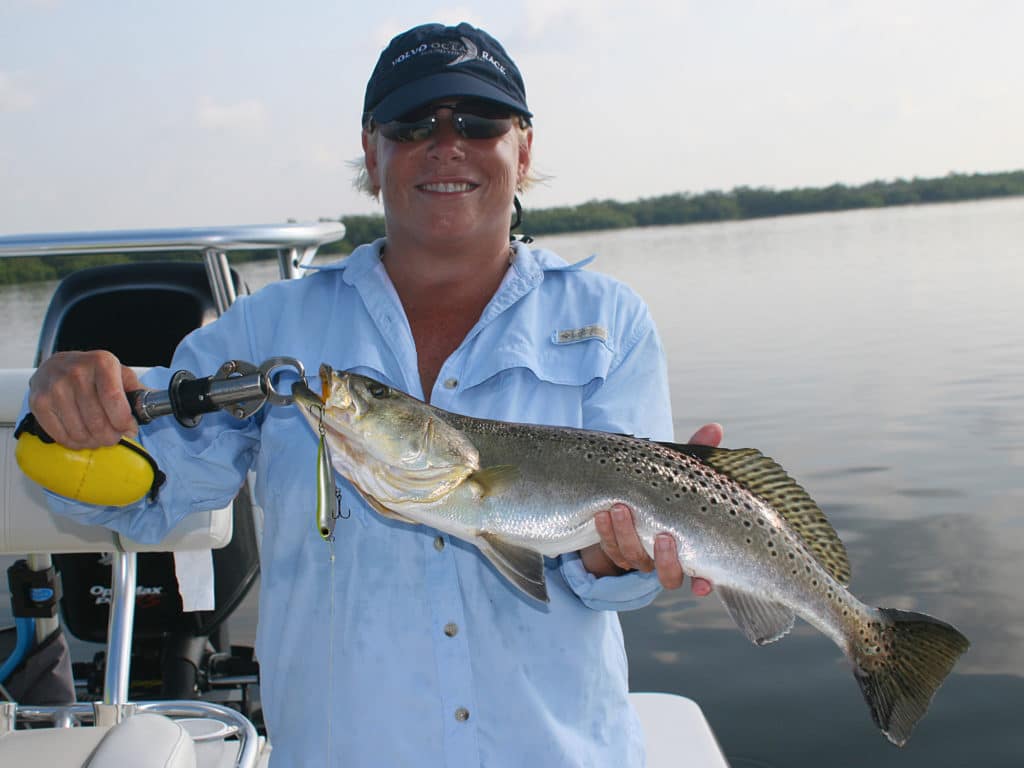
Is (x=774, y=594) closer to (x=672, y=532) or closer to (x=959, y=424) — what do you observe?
(x=672, y=532)

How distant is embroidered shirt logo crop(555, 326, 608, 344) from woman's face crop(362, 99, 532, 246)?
1.30ft

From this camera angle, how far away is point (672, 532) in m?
2.55

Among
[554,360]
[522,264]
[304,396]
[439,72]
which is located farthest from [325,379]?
Answer: [439,72]

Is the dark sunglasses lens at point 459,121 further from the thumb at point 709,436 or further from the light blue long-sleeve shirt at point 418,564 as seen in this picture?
the thumb at point 709,436

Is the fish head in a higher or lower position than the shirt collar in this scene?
lower

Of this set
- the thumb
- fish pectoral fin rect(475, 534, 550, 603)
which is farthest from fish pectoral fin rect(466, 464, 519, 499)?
the thumb

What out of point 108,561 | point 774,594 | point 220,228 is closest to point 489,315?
point 774,594

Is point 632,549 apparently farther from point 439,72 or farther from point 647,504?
point 439,72

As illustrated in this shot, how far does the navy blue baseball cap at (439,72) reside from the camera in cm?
280

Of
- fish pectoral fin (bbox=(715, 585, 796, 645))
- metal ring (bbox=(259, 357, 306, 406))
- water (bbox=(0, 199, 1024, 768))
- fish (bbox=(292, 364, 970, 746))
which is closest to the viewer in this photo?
metal ring (bbox=(259, 357, 306, 406))

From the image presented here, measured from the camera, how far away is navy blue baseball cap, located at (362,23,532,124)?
2797 mm

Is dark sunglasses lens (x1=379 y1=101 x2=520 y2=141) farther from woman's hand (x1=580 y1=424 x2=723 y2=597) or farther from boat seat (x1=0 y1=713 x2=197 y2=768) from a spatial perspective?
boat seat (x1=0 y1=713 x2=197 y2=768)

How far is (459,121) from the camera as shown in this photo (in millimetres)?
2873

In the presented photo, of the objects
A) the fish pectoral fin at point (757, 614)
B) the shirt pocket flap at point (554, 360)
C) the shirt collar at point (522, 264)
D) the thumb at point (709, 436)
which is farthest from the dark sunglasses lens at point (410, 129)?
the fish pectoral fin at point (757, 614)
